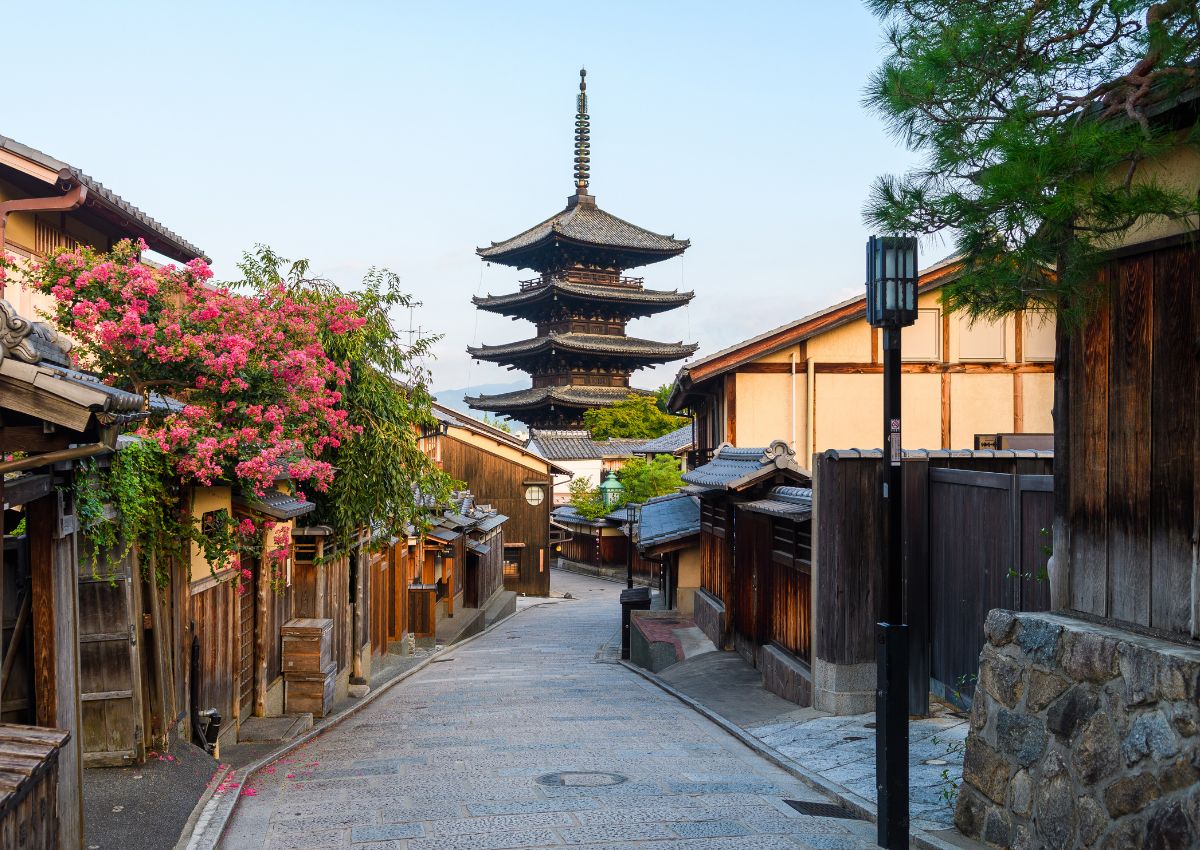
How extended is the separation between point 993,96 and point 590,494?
47444 mm

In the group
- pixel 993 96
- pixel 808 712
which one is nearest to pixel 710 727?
pixel 808 712

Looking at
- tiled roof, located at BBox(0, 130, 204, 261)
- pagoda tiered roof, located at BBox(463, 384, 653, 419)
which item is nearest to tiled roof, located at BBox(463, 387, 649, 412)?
pagoda tiered roof, located at BBox(463, 384, 653, 419)

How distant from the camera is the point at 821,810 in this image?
8.47 meters

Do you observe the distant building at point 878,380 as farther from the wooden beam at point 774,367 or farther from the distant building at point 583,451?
the distant building at point 583,451

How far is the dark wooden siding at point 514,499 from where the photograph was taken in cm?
4481

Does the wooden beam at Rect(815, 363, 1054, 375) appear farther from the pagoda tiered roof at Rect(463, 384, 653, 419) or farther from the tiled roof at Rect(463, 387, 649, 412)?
the tiled roof at Rect(463, 387, 649, 412)

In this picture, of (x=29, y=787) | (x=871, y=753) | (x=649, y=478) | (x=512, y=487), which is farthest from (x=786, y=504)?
(x=512, y=487)

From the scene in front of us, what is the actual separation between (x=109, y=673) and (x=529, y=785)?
143 inches

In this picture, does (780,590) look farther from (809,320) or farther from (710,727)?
(809,320)

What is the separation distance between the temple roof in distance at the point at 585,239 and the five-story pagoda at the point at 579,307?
0.05m

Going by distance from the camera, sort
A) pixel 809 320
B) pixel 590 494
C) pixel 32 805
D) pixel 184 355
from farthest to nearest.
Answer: pixel 590 494, pixel 809 320, pixel 184 355, pixel 32 805

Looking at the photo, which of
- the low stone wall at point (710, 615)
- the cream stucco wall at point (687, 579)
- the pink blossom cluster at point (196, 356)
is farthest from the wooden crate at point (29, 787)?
the cream stucco wall at point (687, 579)

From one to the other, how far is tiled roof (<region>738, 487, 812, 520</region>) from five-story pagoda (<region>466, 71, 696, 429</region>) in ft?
125

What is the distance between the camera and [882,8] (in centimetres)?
674
